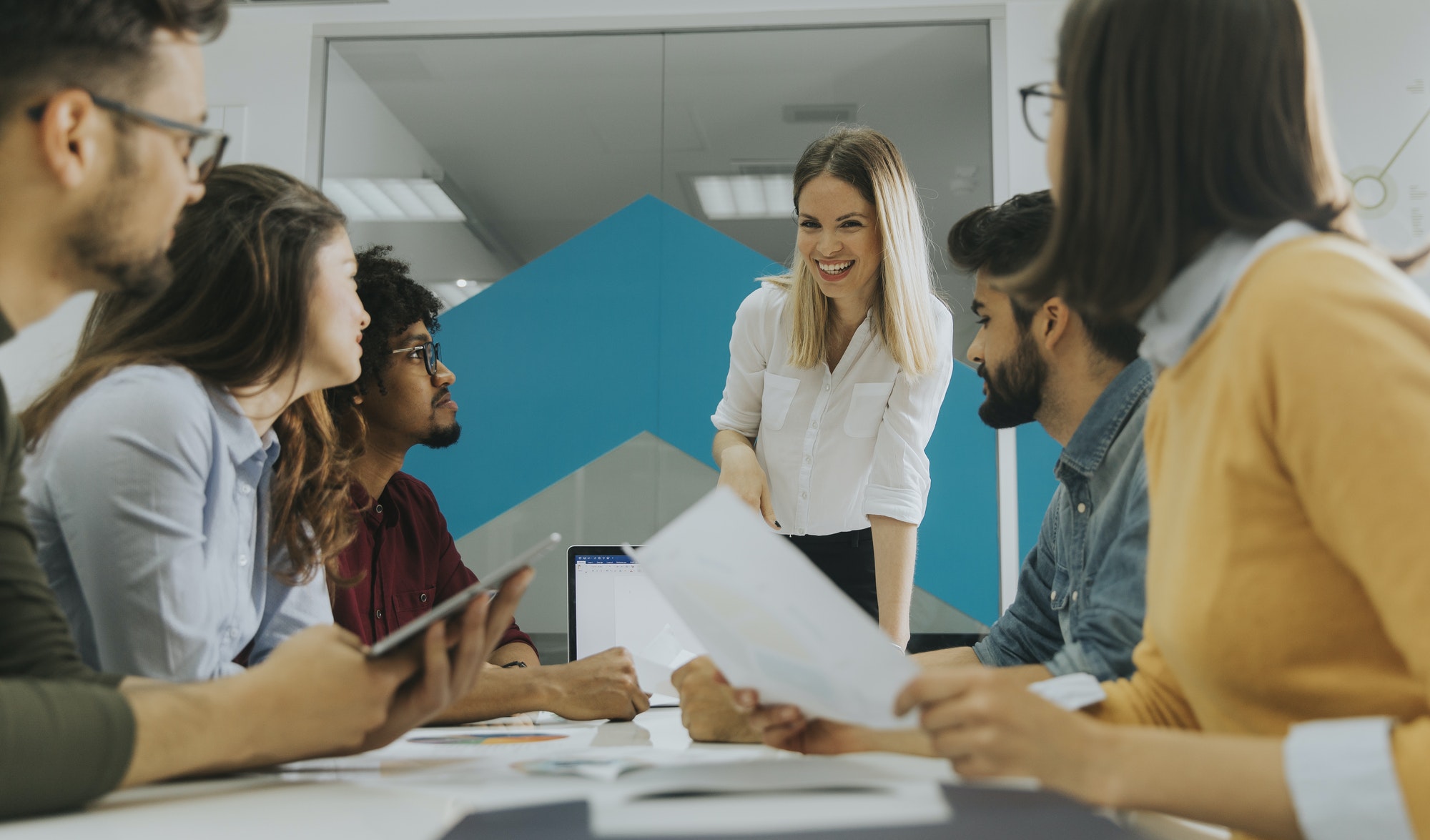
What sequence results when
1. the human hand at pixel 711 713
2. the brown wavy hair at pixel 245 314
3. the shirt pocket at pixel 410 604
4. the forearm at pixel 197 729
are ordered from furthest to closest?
the shirt pocket at pixel 410 604
the brown wavy hair at pixel 245 314
the human hand at pixel 711 713
the forearm at pixel 197 729

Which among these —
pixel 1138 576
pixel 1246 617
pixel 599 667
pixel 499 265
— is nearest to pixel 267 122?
pixel 499 265

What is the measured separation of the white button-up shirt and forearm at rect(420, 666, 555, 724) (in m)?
0.95

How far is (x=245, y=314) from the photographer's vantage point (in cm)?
146

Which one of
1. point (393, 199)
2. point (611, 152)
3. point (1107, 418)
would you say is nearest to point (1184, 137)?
point (1107, 418)

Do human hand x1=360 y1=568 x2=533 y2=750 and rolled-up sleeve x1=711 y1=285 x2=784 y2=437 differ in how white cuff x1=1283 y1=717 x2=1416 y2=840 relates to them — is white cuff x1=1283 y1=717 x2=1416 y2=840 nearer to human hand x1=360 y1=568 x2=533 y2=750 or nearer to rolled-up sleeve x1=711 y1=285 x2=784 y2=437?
human hand x1=360 y1=568 x2=533 y2=750

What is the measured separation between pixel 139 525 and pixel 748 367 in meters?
1.60

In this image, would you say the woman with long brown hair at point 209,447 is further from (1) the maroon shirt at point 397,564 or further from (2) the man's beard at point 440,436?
(2) the man's beard at point 440,436

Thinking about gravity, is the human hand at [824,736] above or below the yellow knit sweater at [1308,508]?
below

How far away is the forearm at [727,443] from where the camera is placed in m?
2.42

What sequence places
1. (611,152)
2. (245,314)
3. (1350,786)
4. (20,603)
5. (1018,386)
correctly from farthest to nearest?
(611,152)
(1018,386)
(245,314)
(20,603)
(1350,786)

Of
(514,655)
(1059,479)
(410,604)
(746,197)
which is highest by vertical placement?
(746,197)

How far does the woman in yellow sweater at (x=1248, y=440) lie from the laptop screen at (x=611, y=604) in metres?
1.47

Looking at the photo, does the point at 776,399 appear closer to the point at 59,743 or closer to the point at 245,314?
the point at 245,314

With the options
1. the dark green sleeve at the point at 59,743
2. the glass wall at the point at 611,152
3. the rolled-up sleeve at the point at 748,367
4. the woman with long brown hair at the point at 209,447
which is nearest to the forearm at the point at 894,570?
the rolled-up sleeve at the point at 748,367
